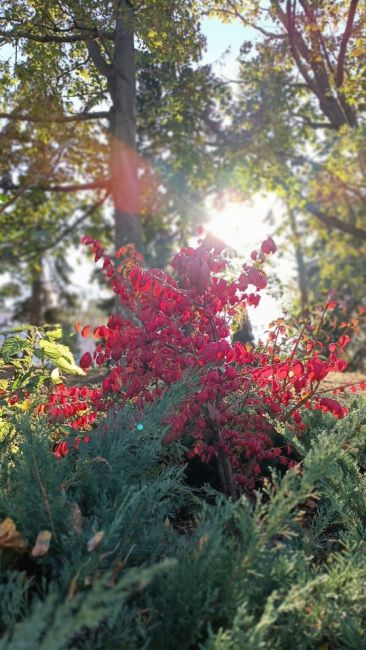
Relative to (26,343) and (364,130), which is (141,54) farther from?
(26,343)

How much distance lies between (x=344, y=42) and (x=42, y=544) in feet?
49.6

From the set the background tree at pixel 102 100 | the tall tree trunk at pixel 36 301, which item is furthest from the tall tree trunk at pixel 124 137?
the tall tree trunk at pixel 36 301

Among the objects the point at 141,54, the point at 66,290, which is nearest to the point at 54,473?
the point at 141,54

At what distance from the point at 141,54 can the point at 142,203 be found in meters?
8.78

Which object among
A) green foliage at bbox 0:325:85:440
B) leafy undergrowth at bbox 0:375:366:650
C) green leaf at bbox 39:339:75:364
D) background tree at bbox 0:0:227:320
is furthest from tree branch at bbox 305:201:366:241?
leafy undergrowth at bbox 0:375:366:650

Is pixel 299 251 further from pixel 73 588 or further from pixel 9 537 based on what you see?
pixel 73 588

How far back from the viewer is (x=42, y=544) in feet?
8.00

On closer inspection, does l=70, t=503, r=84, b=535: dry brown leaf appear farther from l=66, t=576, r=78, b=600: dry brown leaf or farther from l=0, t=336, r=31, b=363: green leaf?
l=0, t=336, r=31, b=363: green leaf

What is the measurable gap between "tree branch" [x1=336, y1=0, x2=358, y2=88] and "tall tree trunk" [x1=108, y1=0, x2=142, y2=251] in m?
6.02

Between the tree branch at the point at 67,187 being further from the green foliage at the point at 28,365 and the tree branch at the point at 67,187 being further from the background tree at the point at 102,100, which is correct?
the green foliage at the point at 28,365

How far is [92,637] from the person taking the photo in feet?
6.98

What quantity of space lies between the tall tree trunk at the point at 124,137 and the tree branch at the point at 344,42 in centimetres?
602

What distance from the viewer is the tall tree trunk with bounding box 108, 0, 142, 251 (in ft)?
36.4

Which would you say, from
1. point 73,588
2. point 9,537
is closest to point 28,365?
point 9,537
